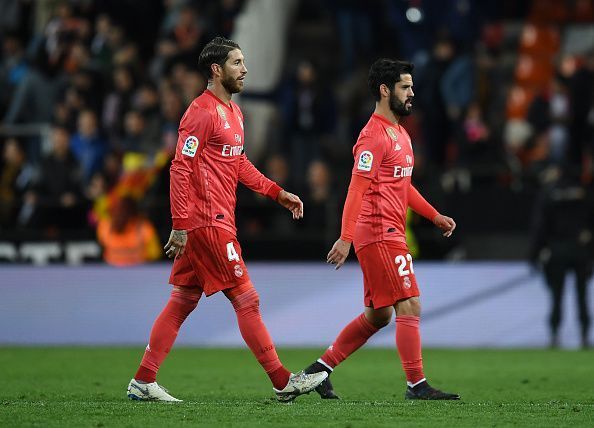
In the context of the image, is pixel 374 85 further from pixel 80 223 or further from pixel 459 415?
pixel 80 223

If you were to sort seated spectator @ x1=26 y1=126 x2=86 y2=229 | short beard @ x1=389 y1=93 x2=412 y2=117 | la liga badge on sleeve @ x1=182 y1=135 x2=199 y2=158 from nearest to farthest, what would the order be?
1. la liga badge on sleeve @ x1=182 y1=135 x2=199 y2=158
2. short beard @ x1=389 y1=93 x2=412 y2=117
3. seated spectator @ x1=26 y1=126 x2=86 y2=229

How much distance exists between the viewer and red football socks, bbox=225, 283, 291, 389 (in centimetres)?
891

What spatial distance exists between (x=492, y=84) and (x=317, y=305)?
670 cm

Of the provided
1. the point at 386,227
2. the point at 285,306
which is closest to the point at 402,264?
the point at 386,227

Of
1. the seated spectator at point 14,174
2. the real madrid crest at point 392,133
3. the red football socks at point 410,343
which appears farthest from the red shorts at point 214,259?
the seated spectator at point 14,174

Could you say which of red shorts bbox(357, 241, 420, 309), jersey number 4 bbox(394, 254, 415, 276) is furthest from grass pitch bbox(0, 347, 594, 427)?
jersey number 4 bbox(394, 254, 415, 276)

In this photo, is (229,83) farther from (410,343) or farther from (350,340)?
(410,343)

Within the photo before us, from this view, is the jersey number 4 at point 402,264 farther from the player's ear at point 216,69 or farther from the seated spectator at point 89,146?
Answer: the seated spectator at point 89,146

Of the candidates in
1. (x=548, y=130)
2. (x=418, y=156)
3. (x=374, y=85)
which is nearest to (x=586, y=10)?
(x=548, y=130)

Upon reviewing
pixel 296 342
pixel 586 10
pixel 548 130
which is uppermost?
pixel 586 10

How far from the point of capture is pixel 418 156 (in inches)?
700

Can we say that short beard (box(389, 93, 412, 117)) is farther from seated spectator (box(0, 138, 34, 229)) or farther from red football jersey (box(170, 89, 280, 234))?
seated spectator (box(0, 138, 34, 229))

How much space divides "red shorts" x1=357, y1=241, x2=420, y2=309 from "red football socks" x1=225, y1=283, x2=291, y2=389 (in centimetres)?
82

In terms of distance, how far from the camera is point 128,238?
17.1 meters
